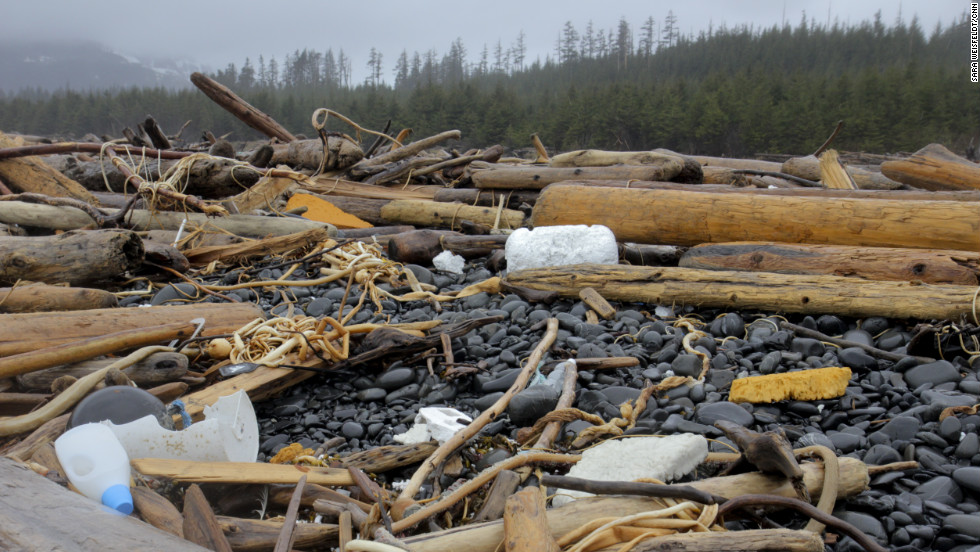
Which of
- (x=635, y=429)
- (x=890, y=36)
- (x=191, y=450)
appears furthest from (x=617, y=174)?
(x=890, y=36)

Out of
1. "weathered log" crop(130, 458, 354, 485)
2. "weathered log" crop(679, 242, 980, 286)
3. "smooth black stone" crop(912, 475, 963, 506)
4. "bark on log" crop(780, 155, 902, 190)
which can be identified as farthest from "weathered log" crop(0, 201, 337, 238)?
"bark on log" crop(780, 155, 902, 190)

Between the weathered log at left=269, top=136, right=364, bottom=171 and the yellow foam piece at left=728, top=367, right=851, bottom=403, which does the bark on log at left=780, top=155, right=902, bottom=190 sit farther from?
the yellow foam piece at left=728, top=367, right=851, bottom=403

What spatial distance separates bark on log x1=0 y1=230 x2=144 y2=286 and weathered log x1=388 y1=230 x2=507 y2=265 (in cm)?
215

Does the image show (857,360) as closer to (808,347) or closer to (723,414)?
(808,347)

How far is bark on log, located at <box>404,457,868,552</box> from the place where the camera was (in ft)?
6.17

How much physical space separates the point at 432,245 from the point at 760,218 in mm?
2925

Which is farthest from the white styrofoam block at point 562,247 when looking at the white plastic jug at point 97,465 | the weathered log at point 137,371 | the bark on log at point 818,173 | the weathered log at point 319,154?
the bark on log at point 818,173

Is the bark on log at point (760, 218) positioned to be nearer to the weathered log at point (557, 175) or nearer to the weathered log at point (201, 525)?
the weathered log at point (557, 175)

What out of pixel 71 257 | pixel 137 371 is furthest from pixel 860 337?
pixel 71 257

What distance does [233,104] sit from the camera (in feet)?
32.8

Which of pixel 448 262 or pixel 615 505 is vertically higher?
pixel 448 262

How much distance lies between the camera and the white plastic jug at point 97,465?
1961mm

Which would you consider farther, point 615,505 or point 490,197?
point 490,197

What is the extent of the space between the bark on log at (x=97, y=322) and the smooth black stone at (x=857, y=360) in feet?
11.9
